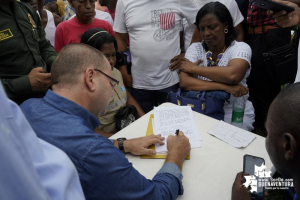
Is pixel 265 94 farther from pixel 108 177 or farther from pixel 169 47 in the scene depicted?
pixel 108 177

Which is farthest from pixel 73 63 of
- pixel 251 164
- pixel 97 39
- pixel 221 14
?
pixel 221 14

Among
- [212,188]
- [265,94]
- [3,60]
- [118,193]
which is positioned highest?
[3,60]

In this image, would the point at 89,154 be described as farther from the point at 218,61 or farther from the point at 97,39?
the point at 218,61

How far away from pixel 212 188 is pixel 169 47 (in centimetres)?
166

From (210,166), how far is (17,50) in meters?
1.66

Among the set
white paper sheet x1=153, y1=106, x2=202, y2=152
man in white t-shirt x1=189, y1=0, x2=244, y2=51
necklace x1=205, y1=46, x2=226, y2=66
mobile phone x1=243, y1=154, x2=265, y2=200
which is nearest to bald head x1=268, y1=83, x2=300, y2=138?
mobile phone x1=243, y1=154, x2=265, y2=200

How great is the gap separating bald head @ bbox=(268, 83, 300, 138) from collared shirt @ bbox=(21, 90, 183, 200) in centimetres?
59

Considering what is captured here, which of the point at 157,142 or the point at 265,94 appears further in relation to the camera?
the point at 265,94

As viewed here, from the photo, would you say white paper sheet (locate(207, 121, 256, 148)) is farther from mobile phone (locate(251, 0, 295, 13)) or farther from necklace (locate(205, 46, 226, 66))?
mobile phone (locate(251, 0, 295, 13))

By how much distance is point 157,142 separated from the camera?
1605 millimetres

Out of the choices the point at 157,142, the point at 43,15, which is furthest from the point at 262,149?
the point at 43,15

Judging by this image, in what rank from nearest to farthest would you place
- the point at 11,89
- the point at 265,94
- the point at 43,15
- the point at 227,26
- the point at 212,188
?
the point at 212,188
the point at 11,89
the point at 227,26
the point at 265,94
the point at 43,15

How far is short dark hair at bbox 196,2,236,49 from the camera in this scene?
243 centimetres

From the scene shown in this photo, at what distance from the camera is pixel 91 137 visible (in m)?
1.08
